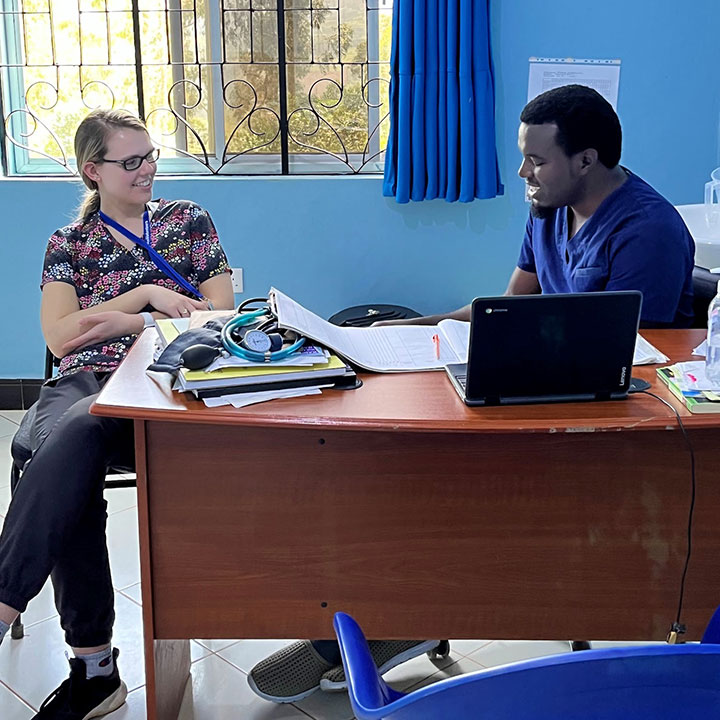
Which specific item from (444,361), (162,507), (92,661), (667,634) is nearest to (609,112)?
(444,361)

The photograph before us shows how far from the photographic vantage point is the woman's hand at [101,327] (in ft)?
7.13

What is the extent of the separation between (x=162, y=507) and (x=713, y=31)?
2.82 metres

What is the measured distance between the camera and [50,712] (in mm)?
1879

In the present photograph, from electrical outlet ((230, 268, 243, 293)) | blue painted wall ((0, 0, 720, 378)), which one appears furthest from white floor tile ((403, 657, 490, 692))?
electrical outlet ((230, 268, 243, 293))

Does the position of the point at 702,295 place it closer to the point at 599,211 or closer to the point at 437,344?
the point at 599,211

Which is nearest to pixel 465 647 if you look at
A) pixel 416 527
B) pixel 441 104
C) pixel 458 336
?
pixel 416 527

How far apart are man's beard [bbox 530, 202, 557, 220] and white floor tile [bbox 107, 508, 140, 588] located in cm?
128

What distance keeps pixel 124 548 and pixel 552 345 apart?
1584 millimetres

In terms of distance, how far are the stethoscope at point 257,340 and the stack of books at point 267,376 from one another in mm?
12

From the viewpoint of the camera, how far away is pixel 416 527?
5.23 ft

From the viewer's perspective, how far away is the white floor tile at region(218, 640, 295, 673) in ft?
6.89

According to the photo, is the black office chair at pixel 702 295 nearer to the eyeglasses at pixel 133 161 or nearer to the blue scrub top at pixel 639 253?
the blue scrub top at pixel 639 253

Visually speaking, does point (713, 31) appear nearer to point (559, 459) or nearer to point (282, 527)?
point (559, 459)

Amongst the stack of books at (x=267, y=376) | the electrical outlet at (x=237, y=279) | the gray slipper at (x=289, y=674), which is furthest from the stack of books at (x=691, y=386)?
the electrical outlet at (x=237, y=279)
